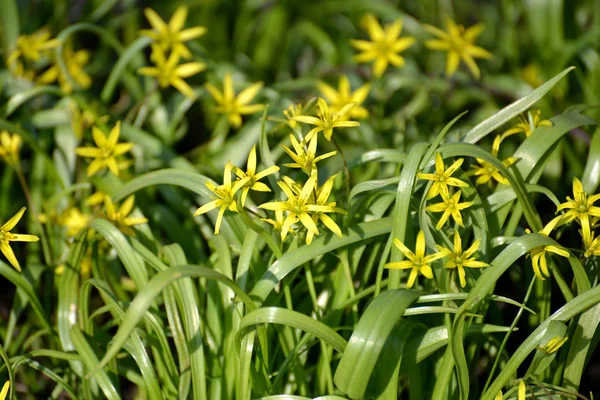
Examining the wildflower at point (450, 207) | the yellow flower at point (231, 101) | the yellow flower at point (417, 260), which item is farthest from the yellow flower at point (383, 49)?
the yellow flower at point (417, 260)

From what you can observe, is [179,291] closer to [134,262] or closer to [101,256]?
[134,262]

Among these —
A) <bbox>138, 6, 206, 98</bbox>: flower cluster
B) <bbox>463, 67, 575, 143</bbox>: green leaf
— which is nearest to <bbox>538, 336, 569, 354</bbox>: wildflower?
<bbox>463, 67, 575, 143</bbox>: green leaf

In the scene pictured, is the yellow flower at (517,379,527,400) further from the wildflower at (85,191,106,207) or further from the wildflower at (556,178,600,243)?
the wildflower at (85,191,106,207)

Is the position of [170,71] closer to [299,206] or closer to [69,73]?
[69,73]

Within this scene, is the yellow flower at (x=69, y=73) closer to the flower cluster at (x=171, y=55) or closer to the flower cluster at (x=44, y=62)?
the flower cluster at (x=44, y=62)

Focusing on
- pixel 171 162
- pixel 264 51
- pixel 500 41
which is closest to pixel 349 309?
pixel 171 162

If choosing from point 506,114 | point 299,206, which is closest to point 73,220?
point 299,206
